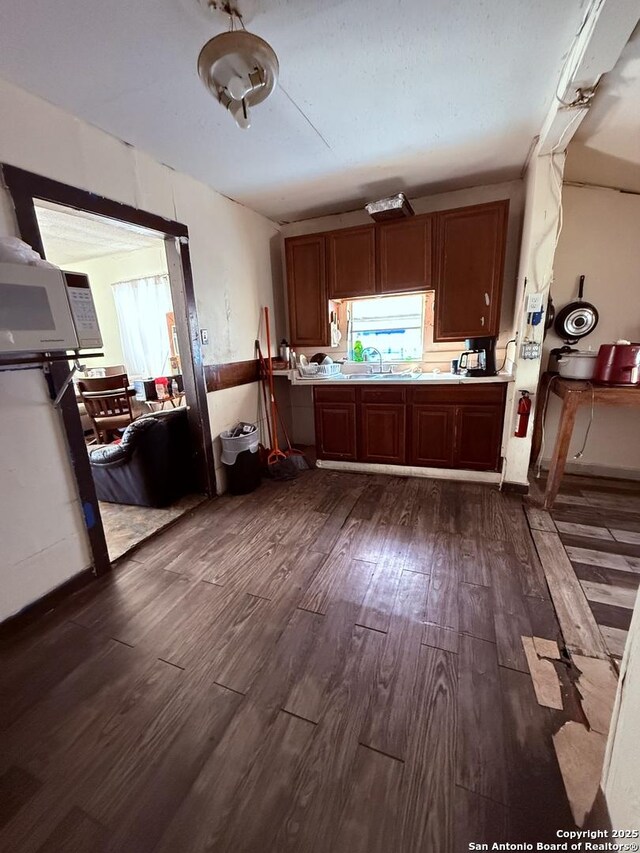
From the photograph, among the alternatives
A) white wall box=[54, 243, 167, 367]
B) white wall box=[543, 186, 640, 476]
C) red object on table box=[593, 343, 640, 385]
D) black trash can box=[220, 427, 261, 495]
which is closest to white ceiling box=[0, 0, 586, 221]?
white wall box=[543, 186, 640, 476]

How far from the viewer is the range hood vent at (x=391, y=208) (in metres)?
2.71

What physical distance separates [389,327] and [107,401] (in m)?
3.32

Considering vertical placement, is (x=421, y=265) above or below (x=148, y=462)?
above

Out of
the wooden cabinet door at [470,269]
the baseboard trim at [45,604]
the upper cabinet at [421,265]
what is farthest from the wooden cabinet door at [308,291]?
the baseboard trim at [45,604]

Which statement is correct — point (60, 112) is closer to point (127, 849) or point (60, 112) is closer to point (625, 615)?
point (127, 849)

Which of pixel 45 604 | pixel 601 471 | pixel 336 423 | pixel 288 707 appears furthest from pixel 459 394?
pixel 45 604

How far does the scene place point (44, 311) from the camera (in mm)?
1413

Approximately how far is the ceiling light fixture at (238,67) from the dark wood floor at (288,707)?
216cm

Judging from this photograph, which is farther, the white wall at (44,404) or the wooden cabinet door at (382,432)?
the wooden cabinet door at (382,432)

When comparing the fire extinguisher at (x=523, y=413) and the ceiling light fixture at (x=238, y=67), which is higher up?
the ceiling light fixture at (x=238, y=67)

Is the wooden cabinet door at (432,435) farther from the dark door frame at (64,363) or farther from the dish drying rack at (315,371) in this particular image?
the dark door frame at (64,363)

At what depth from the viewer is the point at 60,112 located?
1.70 m

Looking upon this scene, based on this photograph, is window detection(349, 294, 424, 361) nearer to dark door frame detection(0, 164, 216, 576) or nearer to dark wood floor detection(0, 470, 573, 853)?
dark door frame detection(0, 164, 216, 576)

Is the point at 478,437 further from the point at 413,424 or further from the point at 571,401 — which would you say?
the point at 571,401
